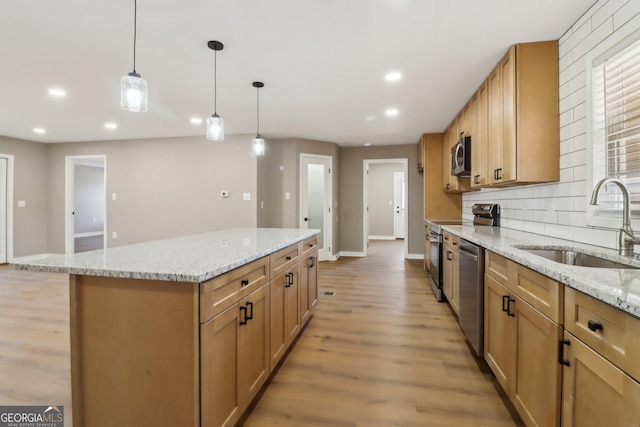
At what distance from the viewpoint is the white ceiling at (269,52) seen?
6.12 feet

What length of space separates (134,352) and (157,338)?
135 millimetres

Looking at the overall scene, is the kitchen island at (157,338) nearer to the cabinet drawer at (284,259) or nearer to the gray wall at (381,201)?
the cabinet drawer at (284,259)

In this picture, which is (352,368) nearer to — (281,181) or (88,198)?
(281,181)

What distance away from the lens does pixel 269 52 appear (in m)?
2.38

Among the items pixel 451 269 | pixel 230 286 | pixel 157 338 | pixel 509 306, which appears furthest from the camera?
pixel 451 269

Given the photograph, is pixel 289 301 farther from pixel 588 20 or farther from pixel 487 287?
pixel 588 20

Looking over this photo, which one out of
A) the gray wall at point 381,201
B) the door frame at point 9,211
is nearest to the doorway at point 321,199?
the gray wall at point 381,201

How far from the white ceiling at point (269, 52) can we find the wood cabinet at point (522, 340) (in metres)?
1.60

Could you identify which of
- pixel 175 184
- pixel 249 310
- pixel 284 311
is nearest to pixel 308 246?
pixel 284 311

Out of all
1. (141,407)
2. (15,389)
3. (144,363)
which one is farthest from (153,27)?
(15,389)

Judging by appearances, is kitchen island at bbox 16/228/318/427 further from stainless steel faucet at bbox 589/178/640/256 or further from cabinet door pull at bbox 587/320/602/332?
stainless steel faucet at bbox 589/178/640/256

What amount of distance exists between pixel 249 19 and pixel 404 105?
7.49 ft

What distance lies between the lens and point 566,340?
1.09 metres

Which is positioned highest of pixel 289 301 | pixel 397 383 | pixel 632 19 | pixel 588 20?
pixel 588 20
